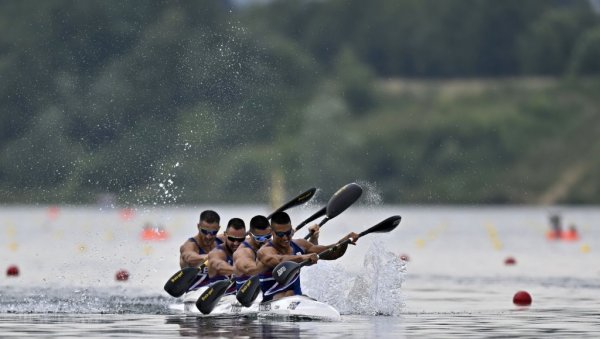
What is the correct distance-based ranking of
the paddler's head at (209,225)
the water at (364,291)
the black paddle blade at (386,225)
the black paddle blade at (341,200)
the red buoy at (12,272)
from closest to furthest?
the water at (364,291) < the black paddle blade at (386,225) < the paddler's head at (209,225) < the black paddle blade at (341,200) < the red buoy at (12,272)

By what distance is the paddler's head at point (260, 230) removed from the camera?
30719 mm

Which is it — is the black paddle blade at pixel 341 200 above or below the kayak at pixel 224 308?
above

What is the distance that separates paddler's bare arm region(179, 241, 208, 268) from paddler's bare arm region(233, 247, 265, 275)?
1.54 meters

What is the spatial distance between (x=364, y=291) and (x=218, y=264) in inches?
130

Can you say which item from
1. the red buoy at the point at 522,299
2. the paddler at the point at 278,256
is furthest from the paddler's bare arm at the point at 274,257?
the red buoy at the point at 522,299

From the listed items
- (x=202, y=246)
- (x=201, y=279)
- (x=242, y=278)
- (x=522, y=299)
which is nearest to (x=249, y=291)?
(x=242, y=278)

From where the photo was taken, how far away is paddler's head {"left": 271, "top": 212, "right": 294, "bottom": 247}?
98.3ft

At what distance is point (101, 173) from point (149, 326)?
96.0m

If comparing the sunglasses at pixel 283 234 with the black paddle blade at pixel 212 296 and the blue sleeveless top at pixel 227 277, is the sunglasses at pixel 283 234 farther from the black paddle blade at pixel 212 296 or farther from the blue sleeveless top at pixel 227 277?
the blue sleeveless top at pixel 227 277

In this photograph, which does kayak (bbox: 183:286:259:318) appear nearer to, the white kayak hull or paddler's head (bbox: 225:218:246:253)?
the white kayak hull

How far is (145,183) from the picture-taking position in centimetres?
12694

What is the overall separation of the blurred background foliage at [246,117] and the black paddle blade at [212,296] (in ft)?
298

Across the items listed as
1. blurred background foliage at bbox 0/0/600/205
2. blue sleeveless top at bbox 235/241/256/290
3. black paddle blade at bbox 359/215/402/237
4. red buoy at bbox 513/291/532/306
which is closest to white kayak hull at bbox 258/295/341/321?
blue sleeveless top at bbox 235/241/256/290

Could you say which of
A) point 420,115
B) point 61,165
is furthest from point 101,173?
point 420,115
